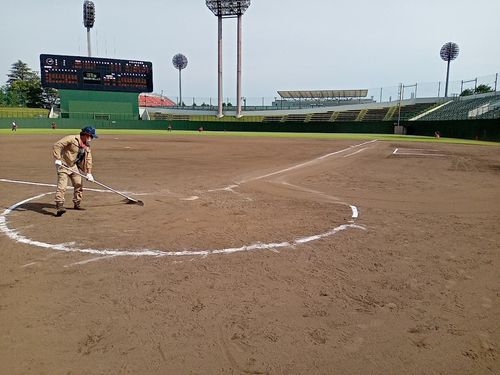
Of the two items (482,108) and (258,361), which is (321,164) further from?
(482,108)

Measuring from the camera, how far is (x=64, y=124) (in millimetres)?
58750

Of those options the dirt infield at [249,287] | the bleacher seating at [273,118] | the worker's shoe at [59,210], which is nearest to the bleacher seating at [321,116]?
the bleacher seating at [273,118]

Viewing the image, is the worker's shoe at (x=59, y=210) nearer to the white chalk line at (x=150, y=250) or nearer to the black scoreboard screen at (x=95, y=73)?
the white chalk line at (x=150, y=250)

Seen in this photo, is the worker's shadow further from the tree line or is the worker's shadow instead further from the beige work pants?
the tree line

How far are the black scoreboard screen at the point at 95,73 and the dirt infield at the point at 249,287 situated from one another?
191 feet

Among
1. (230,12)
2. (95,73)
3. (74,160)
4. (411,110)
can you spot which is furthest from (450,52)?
(74,160)

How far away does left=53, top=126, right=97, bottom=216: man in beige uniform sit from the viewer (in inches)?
291

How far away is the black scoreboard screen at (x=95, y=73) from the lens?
58.0 meters

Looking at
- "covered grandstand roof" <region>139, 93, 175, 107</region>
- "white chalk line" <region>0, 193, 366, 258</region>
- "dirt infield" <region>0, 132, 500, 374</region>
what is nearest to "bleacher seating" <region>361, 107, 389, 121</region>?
"covered grandstand roof" <region>139, 93, 175, 107</region>

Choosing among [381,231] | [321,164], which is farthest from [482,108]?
[381,231]

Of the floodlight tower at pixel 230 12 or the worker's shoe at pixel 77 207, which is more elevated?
the floodlight tower at pixel 230 12

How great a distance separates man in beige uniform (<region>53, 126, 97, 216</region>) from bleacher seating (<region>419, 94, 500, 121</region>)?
48862mm

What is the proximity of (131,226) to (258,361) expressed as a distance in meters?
4.24

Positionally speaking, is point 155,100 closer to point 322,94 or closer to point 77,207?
point 322,94
